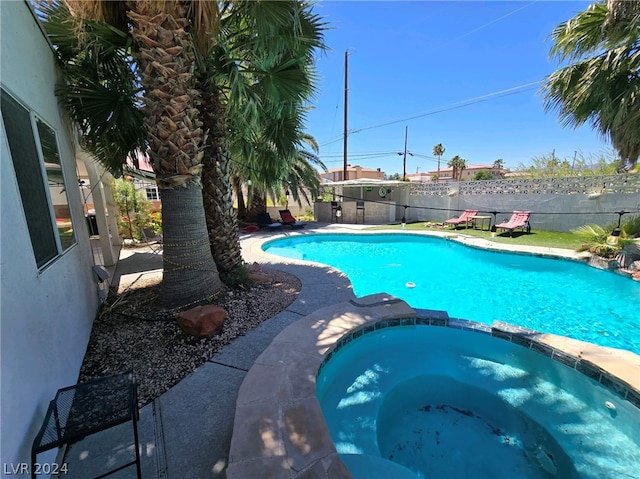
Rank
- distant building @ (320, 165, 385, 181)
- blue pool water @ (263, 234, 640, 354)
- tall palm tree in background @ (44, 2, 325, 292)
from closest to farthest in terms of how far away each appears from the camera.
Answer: tall palm tree in background @ (44, 2, 325, 292), blue pool water @ (263, 234, 640, 354), distant building @ (320, 165, 385, 181)

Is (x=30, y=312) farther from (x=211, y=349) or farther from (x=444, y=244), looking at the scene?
(x=444, y=244)

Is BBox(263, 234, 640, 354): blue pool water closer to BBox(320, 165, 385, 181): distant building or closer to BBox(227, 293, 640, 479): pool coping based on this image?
BBox(227, 293, 640, 479): pool coping

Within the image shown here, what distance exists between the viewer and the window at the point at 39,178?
246 cm

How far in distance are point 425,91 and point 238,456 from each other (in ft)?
106

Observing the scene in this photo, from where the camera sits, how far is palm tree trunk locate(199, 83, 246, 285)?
17.8ft

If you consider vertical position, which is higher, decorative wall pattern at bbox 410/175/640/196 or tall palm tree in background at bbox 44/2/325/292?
tall palm tree in background at bbox 44/2/325/292

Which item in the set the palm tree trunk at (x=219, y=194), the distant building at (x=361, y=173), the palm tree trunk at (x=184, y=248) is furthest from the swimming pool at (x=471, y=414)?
the distant building at (x=361, y=173)

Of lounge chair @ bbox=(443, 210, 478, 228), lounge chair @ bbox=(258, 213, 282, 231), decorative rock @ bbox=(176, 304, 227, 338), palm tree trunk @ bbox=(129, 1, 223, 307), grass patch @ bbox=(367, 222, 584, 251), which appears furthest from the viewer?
lounge chair @ bbox=(258, 213, 282, 231)

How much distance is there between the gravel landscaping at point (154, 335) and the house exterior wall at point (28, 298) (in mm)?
273

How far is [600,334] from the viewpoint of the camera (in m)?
5.21

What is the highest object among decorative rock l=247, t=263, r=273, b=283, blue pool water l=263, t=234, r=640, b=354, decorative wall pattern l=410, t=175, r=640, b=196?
decorative wall pattern l=410, t=175, r=640, b=196

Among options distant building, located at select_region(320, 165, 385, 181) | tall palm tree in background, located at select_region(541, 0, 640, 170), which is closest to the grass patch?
tall palm tree in background, located at select_region(541, 0, 640, 170)

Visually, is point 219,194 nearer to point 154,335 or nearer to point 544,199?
point 154,335

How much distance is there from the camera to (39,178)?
2992 mm
